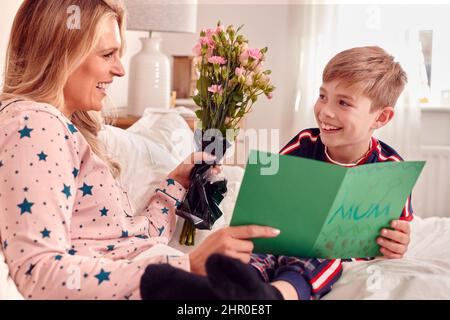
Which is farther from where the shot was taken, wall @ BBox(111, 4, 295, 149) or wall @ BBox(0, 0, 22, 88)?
wall @ BBox(111, 4, 295, 149)

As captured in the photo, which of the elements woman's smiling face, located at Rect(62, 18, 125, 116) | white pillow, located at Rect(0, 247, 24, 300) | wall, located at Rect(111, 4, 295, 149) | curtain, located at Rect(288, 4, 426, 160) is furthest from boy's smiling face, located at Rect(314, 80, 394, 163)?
wall, located at Rect(111, 4, 295, 149)

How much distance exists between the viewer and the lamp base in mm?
3076

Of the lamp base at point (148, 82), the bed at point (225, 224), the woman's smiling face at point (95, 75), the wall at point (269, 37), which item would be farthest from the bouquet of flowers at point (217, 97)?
the wall at point (269, 37)

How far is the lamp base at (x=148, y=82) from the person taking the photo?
308 centimetres

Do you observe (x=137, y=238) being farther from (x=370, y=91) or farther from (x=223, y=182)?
(x=370, y=91)

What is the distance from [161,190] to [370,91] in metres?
0.60

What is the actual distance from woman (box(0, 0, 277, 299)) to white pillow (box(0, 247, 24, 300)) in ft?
0.03

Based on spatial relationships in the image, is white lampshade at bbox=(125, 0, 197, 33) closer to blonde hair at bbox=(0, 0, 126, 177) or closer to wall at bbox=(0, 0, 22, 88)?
wall at bbox=(0, 0, 22, 88)

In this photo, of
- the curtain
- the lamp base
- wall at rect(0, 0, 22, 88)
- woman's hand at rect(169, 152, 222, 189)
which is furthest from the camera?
the curtain

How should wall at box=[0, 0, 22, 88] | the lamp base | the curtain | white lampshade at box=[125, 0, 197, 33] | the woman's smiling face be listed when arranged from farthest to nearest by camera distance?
the curtain, the lamp base, white lampshade at box=[125, 0, 197, 33], wall at box=[0, 0, 22, 88], the woman's smiling face

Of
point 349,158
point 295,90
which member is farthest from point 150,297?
point 295,90

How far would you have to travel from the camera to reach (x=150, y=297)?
0.97 m

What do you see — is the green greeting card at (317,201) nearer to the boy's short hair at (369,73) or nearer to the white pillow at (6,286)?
the white pillow at (6,286)

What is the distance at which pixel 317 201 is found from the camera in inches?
40.8
